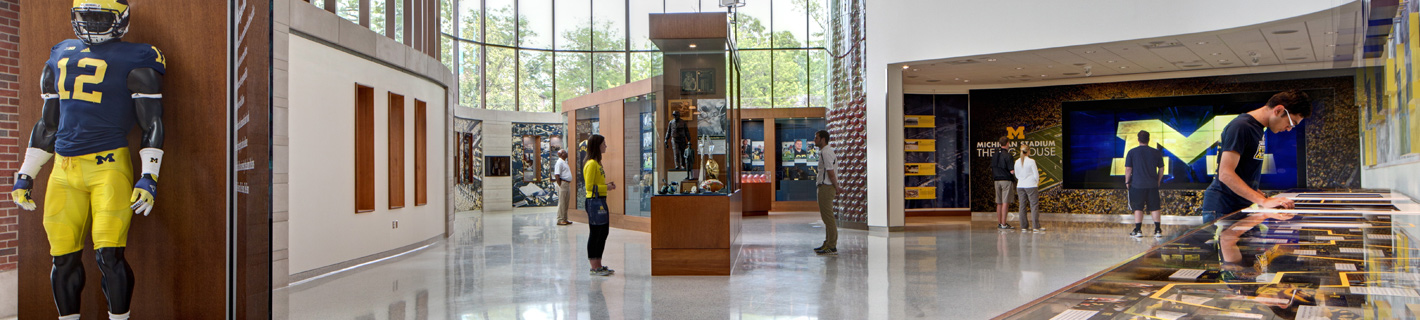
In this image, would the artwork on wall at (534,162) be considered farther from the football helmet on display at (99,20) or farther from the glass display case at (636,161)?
the football helmet on display at (99,20)

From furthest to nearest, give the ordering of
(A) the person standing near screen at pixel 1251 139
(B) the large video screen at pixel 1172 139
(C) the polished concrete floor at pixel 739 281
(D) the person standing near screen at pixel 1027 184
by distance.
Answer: (B) the large video screen at pixel 1172 139
(D) the person standing near screen at pixel 1027 184
(C) the polished concrete floor at pixel 739 281
(A) the person standing near screen at pixel 1251 139

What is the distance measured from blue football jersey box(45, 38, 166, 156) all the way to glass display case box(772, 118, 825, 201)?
12091mm

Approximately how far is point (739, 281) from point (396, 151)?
165 inches

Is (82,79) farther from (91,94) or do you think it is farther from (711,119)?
(711,119)

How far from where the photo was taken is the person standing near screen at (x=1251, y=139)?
10.4ft

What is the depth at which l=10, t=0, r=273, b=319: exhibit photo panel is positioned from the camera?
2.94 metres

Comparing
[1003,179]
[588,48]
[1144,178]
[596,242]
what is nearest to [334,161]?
[596,242]

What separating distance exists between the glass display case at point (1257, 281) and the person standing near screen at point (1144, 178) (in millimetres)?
7126

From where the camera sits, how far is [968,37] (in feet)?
28.8

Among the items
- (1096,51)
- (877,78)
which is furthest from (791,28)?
(1096,51)

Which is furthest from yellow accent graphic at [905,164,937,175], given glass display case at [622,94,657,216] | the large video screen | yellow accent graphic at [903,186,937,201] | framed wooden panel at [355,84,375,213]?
framed wooden panel at [355,84,375,213]

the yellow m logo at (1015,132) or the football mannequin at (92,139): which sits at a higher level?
the yellow m logo at (1015,132)

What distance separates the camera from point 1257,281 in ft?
3.77

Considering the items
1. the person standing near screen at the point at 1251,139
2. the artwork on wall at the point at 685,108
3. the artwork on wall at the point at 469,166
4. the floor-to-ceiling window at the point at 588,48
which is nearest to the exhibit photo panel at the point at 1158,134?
the floor-to-ceiling window at the point at 588,48
